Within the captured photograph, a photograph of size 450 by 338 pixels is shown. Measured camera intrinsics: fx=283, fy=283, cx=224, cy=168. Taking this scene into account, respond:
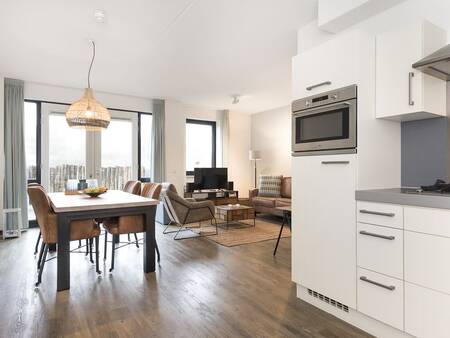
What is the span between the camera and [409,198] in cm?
→ 166

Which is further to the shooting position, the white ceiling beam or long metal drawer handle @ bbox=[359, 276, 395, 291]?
the white ceiling beam

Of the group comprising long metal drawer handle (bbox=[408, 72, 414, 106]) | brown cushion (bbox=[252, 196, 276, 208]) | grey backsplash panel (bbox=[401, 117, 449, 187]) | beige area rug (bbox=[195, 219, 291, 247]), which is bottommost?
beige area rug (bbox=[195, 219, 291, 247])

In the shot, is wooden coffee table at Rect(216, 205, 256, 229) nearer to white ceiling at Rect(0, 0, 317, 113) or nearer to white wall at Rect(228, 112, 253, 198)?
white wall at Rect(228, 112, 253, 198)

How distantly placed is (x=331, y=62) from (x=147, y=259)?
2576mm

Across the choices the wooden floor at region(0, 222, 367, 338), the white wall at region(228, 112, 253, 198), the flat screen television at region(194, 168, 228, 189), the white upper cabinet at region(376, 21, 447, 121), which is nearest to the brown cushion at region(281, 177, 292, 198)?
the flat screen television at region(194, 168, 228, 189)

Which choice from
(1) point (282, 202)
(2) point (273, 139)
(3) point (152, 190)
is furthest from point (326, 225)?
(2) point (273, 139)

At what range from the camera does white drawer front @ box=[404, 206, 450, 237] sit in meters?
1.50

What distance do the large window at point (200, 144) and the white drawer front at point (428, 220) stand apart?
19.2 ft

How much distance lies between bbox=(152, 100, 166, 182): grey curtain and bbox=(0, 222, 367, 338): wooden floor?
113 inches

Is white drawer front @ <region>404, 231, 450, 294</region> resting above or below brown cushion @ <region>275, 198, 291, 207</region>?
above

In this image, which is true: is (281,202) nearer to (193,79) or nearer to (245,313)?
(193,79)

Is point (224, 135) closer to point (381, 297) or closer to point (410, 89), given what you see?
point (410, 89)

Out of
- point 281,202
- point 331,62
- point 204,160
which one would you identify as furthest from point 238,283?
point 204,160

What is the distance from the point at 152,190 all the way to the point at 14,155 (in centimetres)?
289
